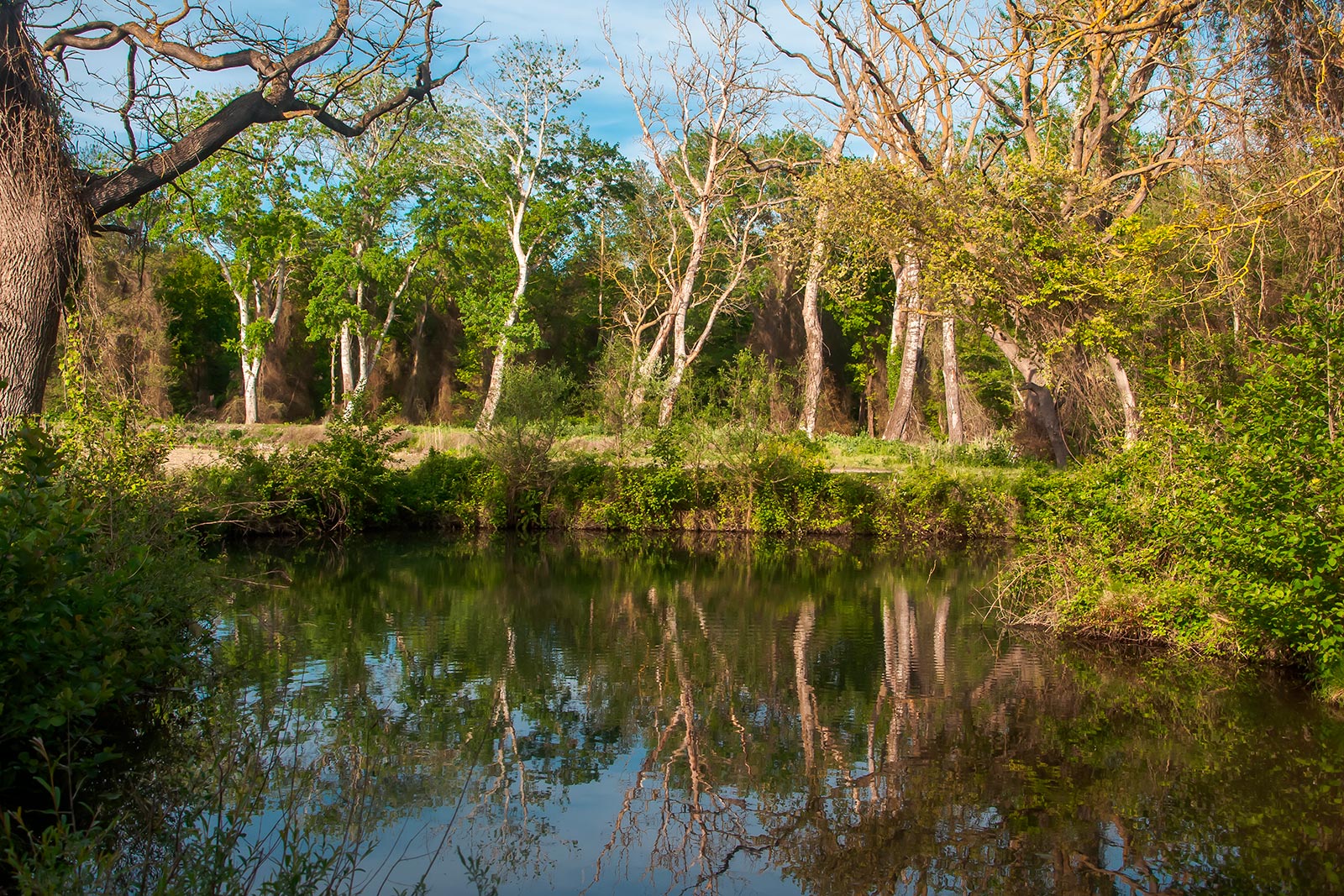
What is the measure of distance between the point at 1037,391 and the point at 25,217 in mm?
14747

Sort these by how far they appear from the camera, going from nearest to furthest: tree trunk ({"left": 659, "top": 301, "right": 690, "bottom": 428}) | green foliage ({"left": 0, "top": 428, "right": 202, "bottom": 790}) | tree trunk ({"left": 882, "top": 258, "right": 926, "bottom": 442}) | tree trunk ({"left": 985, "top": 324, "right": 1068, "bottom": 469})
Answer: green foliage ({"left": 0, "top": 428, "right": 202, "bottom": 790}), tree trunk ({"left": 985, "top": 324, "right": 1068, "bottom": 469}), tree trunk ({"left": 659, "top": 301, "right": 690, "bottom": 428}), tree trunk ({"left": 882, "top": 258, "right": 926, "bottom": 442})

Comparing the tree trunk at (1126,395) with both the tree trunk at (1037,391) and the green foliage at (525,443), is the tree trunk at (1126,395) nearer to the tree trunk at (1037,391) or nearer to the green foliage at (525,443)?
the tree trunk at (1037,391)

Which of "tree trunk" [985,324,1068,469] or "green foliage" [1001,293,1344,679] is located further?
"tree trunk" [985,324,1068,469]

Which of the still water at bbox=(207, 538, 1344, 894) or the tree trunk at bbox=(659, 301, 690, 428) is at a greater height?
the tree trunk at bbox=(659, 301, 690, 428)

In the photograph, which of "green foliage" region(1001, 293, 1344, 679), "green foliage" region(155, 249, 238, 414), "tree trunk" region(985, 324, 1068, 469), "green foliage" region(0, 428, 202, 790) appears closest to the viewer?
"green foliage" region(0, 428, 202, 790)

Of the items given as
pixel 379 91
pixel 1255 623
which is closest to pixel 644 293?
pixel 379 91

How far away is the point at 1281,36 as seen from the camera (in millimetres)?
11336

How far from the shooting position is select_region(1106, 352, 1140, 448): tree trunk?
42.9 ft

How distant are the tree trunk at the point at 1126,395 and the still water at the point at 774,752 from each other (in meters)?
3.11

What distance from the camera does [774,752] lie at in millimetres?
7309

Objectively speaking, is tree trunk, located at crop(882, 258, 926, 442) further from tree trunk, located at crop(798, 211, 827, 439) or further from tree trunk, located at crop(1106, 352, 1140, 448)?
tree trunk, located at crop(1106, 352, 1140, 448)

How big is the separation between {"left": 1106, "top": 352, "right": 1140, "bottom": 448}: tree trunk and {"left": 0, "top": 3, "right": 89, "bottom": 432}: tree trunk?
36.3 ft

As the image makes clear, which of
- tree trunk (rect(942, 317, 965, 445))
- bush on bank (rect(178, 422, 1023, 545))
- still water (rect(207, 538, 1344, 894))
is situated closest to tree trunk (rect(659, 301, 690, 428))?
bush on bank (rect(178, 422, 1023, 545))

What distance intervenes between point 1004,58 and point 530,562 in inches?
393
